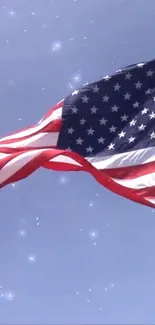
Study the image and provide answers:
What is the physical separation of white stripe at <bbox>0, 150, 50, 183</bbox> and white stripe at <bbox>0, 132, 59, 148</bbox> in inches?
21.9

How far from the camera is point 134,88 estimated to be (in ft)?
26.9

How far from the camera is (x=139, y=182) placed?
7.29m

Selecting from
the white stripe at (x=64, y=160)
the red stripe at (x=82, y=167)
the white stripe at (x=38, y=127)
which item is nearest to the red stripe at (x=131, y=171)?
the red stripe at (x=82, y=167)

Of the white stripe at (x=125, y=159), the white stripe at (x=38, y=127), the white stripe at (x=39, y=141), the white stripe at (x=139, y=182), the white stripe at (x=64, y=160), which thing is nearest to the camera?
the white stripe at (x=139, y=182)

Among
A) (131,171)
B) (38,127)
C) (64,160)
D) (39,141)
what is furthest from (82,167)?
(38,127)

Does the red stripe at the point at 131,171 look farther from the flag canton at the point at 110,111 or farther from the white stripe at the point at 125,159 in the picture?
the flag canton at the point at 110,111

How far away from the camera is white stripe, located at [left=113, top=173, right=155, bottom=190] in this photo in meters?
7.21

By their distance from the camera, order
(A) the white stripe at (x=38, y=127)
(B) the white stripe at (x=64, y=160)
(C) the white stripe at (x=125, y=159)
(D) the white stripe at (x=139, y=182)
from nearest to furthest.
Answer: (D) the white stripe at (x=139, y=182), (B) the white stripe at (x=64, y=160), (C) the white stripe at (x=125, y=159), (A) the white stripe at (x=38, y=127)

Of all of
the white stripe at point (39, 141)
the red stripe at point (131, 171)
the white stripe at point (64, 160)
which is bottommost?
the red stripe at point (131, 171)

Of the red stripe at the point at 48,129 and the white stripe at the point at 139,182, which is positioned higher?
the red stripe at the point at 48,129

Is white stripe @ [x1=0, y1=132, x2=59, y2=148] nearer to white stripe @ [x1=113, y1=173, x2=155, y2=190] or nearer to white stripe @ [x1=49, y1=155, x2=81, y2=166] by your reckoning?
→ white stripe @ [x1=49, y1=155, x2=81, y2=166]

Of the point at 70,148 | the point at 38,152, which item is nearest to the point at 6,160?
the point at 38,152

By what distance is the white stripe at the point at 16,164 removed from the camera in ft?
24.0

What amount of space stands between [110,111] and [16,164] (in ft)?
5.41
